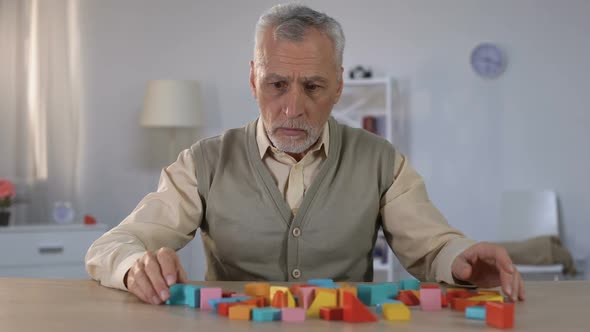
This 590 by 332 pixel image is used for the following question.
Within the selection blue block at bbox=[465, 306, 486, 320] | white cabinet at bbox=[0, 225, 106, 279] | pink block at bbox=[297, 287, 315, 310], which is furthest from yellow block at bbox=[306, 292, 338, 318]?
white cabinet at bbox=[0, 225, 106, 279]

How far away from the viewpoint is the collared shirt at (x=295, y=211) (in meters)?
2.23

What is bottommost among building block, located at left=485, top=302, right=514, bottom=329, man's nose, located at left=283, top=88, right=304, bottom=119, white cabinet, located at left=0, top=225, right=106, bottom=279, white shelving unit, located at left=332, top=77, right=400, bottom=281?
white cabinet, located at left=0, top=225, right=106, bottom=279

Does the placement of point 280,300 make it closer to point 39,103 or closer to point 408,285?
point 408,285

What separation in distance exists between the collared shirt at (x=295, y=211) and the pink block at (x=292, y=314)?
656 mm

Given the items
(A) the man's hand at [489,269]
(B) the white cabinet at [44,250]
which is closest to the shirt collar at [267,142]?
(A) the man's hand at [489,269]

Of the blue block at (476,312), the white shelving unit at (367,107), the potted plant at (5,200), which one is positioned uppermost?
the white shelving unit at (367,107)

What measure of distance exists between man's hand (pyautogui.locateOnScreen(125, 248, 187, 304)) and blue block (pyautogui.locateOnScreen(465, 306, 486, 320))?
557mm

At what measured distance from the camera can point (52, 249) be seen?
5.11m

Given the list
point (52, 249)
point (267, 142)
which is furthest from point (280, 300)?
point (52, 249)

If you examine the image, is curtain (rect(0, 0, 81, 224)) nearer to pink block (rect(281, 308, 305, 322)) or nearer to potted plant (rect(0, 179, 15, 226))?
potted plant (rect(0, 179, 15, 226))

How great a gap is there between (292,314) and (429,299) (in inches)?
11.2

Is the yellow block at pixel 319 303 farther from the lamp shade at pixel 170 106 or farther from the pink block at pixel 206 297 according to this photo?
the lamp shade at pixel 170 106

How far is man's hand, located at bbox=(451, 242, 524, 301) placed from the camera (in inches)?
71.1

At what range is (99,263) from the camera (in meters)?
2.00
